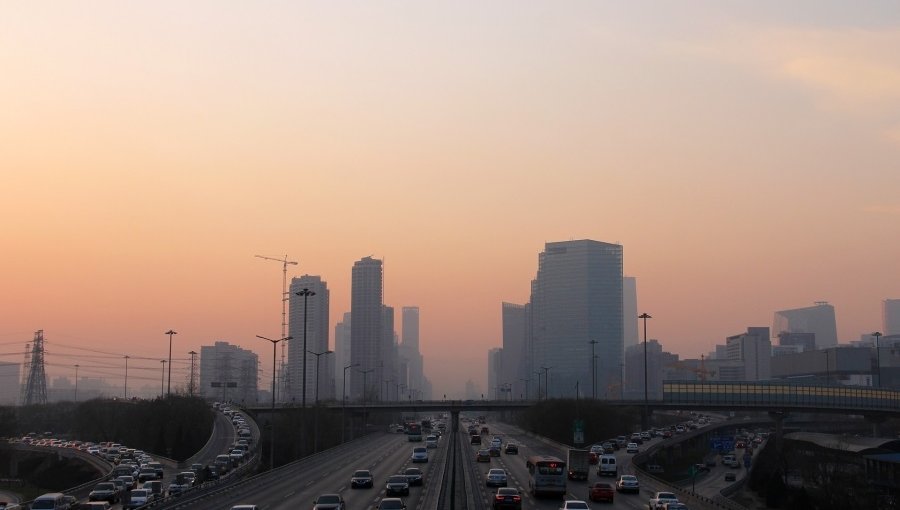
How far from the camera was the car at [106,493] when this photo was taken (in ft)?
238

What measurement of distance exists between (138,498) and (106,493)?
265 inches

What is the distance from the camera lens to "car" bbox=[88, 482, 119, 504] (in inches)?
2862

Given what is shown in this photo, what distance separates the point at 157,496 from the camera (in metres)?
70.6

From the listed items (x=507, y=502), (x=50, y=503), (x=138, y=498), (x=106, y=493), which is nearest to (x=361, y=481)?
(x=138, y=498)

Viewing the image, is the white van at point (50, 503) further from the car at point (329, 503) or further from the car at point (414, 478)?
the car at point (414, 478)

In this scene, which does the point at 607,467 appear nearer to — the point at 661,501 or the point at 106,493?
the point at 661,501

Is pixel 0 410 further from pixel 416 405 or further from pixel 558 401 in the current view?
pixel 558 401

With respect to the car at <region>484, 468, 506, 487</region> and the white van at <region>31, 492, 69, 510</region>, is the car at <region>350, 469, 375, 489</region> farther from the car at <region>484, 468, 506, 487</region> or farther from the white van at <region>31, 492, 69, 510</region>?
the white van at <region>31, 492, 69, 510</region>

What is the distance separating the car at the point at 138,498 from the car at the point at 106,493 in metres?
4.52

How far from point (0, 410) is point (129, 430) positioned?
28.2 m

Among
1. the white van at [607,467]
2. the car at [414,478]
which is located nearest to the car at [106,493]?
the car at [414,478]

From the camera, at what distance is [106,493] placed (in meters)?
73.9

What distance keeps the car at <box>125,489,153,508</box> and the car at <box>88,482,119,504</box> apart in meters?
4.52


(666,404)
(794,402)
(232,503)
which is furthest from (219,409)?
(232,503)
